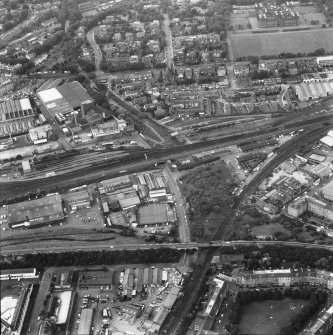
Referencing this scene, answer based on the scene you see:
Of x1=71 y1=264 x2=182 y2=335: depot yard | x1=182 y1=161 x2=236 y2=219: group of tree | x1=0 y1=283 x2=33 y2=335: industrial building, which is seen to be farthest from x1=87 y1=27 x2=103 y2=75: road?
x1=0 y1=283 x2=33 y2=335: industrial building

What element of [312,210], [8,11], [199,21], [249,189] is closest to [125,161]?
[249,189]

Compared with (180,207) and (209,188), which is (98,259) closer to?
(180,207)

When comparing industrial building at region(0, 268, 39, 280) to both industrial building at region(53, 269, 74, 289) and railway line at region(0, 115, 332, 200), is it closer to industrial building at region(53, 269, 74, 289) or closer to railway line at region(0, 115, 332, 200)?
industrial building at region(53, 269, 74, 289)

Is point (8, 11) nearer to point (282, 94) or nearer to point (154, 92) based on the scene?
point (154, 92)

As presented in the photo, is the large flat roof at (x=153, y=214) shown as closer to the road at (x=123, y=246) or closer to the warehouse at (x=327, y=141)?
the road at (x=123, y=246)

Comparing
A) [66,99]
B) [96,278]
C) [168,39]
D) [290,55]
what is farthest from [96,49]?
[96,278]

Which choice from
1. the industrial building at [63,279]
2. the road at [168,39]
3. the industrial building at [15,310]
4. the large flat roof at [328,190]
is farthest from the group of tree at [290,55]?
the industrial building at [15,310]

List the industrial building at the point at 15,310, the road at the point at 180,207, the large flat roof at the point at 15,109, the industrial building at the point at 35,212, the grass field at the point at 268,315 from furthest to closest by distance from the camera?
the large flat roof at the point at 15,109 < the industrial building at the point at 35,212 < the road at the point at 180,207 < the industrial building at the point at 15,310 < the grass field at the point at 268,315
